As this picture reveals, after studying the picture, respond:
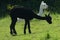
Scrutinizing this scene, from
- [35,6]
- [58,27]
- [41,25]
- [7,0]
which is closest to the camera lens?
[58,27]

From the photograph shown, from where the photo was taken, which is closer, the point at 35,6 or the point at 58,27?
the point at 58,27

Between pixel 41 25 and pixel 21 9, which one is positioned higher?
pixel 21 9

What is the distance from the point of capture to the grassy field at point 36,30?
12.0 metres

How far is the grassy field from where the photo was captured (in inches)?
471

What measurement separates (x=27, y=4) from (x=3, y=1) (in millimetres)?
1812

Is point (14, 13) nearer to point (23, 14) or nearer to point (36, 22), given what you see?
point (23, 14)

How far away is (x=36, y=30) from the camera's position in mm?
13789

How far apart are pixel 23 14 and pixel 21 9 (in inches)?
8.5

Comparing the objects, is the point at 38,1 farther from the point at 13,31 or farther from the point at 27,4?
the point at 13,31

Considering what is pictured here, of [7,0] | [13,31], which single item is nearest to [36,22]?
[13,31]

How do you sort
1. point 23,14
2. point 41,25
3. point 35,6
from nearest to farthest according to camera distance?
point 23,14, point 41,25, point 35,6

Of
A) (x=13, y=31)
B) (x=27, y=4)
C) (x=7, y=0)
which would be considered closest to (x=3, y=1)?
(x=7, y=0)

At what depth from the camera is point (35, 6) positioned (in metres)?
18.5

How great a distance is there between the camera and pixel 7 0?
65.0 feet
